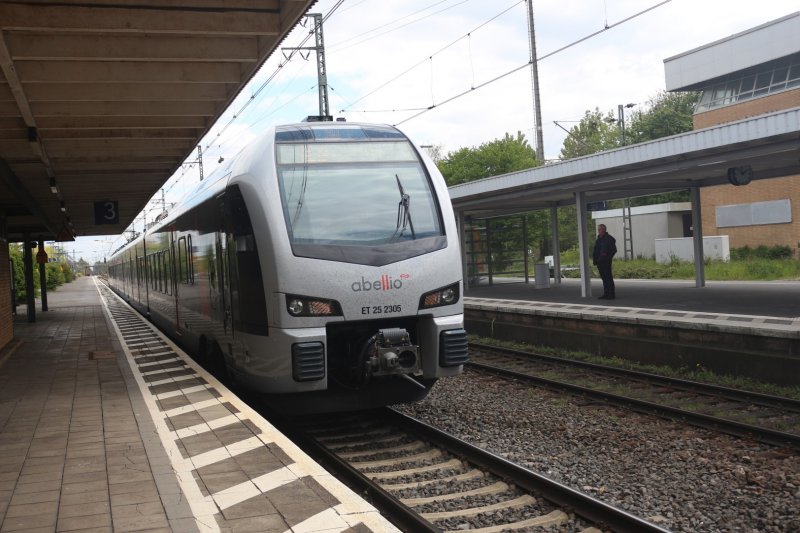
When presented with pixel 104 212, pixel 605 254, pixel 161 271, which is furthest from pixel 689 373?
pixel 104 212

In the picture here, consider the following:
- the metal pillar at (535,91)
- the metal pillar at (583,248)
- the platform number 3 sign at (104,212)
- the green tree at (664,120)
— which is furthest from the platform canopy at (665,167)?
the green tree at (664,120)

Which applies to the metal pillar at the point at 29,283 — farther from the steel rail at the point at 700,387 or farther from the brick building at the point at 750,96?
the brick building at the point at 750,96

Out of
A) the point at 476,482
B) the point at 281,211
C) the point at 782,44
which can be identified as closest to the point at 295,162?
the point at 281,211

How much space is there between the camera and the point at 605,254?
17.8m

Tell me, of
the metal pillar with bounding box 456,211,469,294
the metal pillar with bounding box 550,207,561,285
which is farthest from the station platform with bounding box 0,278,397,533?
the metal pillar with bounding box 550,207,561,285

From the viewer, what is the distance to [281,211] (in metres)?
7.56

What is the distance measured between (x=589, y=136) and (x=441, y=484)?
6827 centimetres

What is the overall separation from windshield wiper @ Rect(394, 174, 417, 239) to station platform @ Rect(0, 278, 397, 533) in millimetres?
2311

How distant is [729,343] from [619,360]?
88.7 inches

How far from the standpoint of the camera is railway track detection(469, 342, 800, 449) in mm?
8195

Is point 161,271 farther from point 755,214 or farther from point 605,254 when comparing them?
point 755,214

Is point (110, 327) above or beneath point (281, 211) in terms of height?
beneath

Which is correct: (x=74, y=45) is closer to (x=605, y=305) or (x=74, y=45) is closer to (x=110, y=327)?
(x=605, y=305)

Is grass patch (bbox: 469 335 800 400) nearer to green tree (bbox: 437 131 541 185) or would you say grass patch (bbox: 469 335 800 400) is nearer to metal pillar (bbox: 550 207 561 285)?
metal pillar (bbox: 550 207 561 285)
